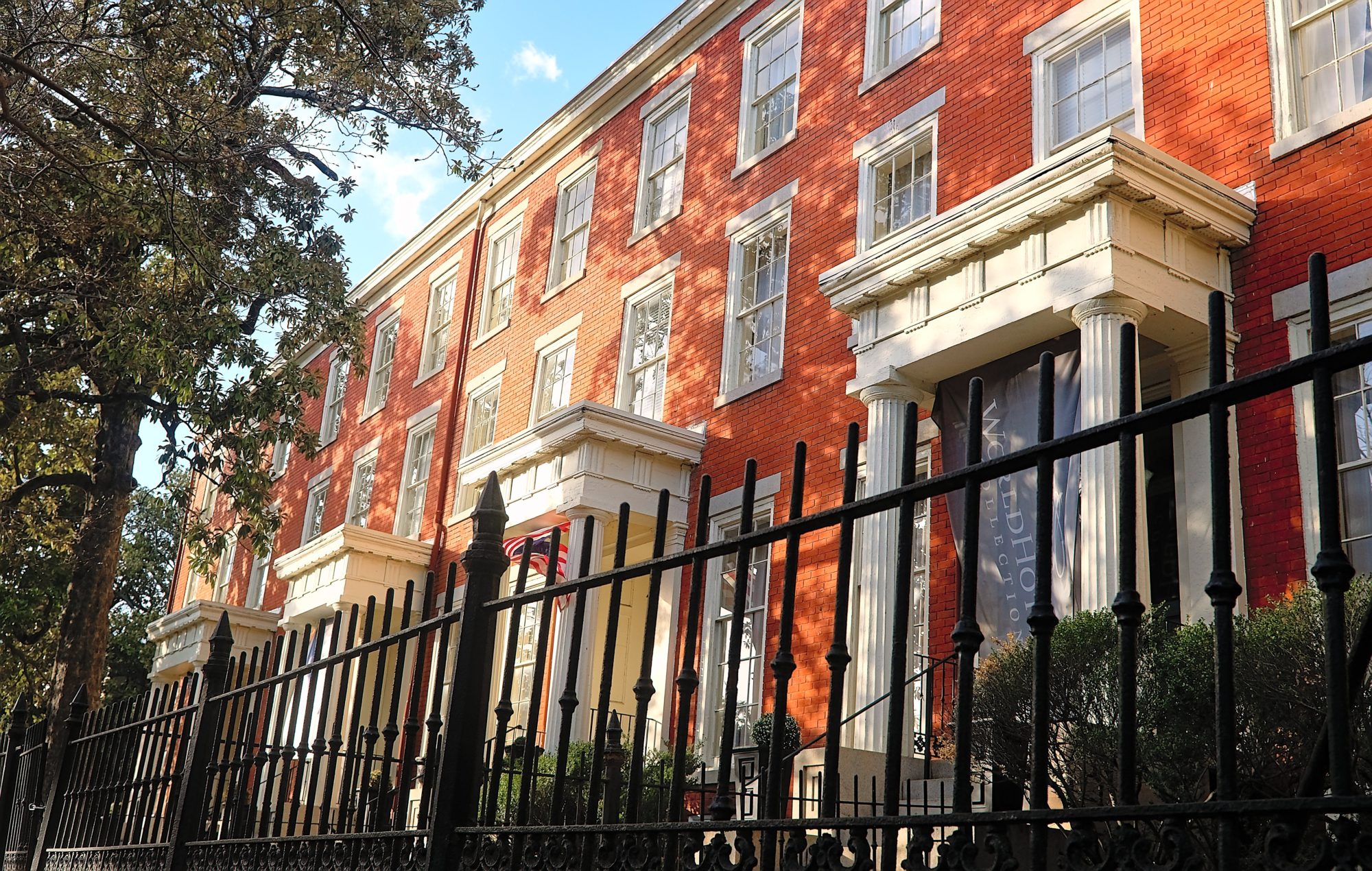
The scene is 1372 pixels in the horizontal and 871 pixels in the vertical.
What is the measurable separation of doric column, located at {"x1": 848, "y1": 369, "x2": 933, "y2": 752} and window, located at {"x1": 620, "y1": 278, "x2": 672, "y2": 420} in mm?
6374

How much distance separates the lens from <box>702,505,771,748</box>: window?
14.8 meters

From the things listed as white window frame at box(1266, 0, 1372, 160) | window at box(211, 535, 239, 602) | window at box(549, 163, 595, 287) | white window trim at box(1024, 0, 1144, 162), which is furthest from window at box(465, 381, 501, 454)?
white window frame at box(1266, 0, 1372, 160)

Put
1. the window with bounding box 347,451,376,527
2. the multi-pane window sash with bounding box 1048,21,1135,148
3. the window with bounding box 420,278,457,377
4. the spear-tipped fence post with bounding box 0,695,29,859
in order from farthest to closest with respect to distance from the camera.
Result: the window with bounding box 347,451,376,527 < the window with bounding box 420,278,457,377 < the multi-pane window sash with bounding box 1048,21,1135,148 < the spear-tipped fence post with bounding box 0,695,29,859

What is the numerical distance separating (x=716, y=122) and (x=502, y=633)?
27.0 ft

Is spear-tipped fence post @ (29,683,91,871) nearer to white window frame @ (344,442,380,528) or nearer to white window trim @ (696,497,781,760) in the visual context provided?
white window trim @ (696,497,781,760)

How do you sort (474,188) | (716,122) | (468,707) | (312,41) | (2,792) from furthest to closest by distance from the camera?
(474,188), (716,122), (312,41), (2,792), (468,707)

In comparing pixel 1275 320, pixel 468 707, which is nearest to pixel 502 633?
pixel 1275 320

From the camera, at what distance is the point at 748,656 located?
15094 millimetres

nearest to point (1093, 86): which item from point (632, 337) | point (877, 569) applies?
point (877, 569)

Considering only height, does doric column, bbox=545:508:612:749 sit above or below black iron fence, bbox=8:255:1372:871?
above

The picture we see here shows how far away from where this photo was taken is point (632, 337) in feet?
63.4

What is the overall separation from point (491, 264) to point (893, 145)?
37.6 feet

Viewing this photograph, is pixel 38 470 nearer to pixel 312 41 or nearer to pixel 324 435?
pixel 324 435

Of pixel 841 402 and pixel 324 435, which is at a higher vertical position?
pixel 324 435
